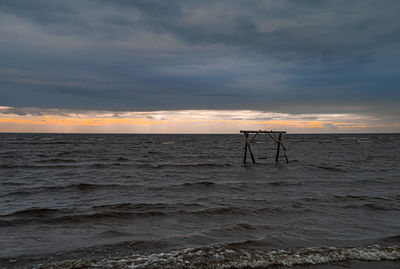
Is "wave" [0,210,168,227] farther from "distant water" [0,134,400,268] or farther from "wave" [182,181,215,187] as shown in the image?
"wave" [182,181,215,187]

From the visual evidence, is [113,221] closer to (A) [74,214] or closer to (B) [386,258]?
(A) [74,214]

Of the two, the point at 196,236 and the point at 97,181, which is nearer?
the point at 196,236

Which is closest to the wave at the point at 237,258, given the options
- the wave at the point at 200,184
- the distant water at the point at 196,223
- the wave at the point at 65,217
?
the distant water at the point at 196,223

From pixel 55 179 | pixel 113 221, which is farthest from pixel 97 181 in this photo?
pixel 113 221

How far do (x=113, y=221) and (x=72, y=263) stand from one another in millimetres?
3362

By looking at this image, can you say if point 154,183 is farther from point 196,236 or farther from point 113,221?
point 196,236

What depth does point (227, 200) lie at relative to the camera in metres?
12.2

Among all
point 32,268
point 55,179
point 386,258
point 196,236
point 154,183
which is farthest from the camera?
point 55,179

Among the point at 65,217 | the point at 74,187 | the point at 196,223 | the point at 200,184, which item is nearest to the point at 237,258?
the point at 196,223

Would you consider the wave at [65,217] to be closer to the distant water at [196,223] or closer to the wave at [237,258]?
the distant water at [196,223]

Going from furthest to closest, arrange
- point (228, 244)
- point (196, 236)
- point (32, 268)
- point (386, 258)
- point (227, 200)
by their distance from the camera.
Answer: point (227, 200), point (196, 236), point (228, 244), point (386, 258), point (32, 268)

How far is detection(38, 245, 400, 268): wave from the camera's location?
19.8ft

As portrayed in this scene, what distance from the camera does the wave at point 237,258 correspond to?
19.8 feet

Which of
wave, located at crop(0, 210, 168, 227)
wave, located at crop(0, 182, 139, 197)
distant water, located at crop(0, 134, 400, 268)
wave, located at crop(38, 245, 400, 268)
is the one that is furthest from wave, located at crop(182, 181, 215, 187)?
wave, located at crop(38, 245, 400, 268)
